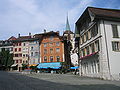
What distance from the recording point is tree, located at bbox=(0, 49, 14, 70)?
63562 millimetres

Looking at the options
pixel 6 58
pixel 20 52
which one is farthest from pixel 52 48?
pixel 6 58

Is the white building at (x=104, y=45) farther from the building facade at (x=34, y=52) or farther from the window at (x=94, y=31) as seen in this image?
the building facade at (x=34, y=52)

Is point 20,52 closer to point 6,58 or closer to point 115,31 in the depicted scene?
point 6,58

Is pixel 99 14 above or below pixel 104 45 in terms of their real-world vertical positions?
above

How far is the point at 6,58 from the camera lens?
6425 cm

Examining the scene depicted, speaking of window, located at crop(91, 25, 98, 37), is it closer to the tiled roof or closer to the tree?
the tiled roof

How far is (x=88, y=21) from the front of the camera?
88.8ft

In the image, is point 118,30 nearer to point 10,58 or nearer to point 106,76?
point 106,76

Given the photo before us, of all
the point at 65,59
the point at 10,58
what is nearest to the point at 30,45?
the point at 10,58

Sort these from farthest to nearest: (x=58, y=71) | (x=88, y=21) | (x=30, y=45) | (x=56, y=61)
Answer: (x=30, y=45)
(x=56, y=61)
(x=58, y=71)
(x=88, y=21)

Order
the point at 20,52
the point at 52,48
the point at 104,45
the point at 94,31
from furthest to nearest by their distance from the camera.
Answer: the point at 20,52
the point at 52,48
the point at 94,31
the point at 104,45

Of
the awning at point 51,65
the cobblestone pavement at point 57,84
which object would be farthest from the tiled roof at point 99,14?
the awning at point 51,65

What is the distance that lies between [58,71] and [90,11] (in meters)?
26.1

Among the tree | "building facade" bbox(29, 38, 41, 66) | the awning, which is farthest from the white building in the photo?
the tree
